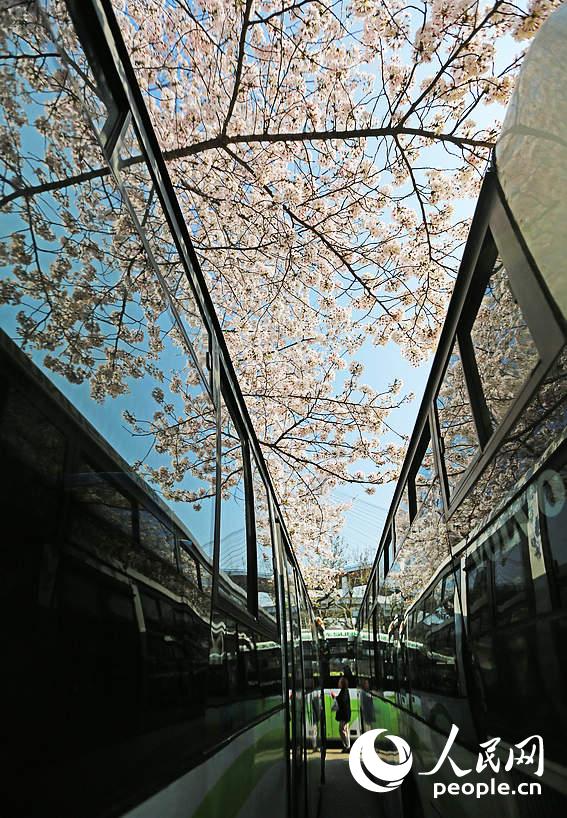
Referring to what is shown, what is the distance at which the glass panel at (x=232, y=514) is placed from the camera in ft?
5.95

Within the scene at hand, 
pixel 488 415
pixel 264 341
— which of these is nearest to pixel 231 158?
pixel 264 341

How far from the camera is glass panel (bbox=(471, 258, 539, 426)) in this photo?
1314 millimetres

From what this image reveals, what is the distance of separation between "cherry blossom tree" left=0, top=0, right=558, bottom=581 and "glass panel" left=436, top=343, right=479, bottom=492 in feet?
2.89

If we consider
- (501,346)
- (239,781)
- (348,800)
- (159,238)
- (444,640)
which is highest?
(159,238)

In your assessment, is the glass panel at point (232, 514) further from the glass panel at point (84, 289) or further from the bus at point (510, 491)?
the bus at point (510, 491)

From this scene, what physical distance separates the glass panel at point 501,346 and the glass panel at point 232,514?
35.8 inches

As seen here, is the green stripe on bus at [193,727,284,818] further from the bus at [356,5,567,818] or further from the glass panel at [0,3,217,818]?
the bus at [356,5,567,818]

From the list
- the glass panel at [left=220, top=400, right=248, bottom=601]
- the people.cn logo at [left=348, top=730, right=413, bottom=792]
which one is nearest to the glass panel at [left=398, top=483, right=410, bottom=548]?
the people.cn logo at [left=348, top=730, right=413, bottom=792]

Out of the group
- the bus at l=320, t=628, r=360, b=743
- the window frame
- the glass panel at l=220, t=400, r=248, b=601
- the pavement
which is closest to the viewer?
the window frame

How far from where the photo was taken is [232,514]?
2.06 metres

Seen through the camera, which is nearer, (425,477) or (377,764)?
(425,477)

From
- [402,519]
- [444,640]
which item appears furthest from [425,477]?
[402,519]

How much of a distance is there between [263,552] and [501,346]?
78.9 inches

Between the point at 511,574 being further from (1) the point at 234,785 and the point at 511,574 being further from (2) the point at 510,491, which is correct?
(1) the point at 234,785
